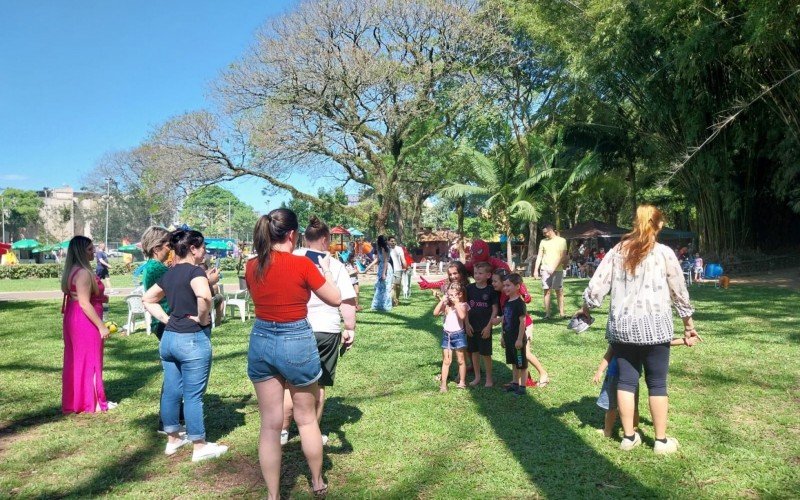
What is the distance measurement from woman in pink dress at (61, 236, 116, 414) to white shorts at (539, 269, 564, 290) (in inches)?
281

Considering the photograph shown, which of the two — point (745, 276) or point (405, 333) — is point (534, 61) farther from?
point (405, 333)

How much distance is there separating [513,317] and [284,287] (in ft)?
9.64

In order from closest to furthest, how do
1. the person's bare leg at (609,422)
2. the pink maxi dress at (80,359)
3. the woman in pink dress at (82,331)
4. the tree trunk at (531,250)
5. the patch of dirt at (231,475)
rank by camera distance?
the patch of dirt at (231,475)
the person's bare leg at (609,422)
the woman in pink dress at (82,331)
the pink maxi dress at (80,359)
the tree trunk at (531,250)

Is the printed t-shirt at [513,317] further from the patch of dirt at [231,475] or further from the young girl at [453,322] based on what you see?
the patch of dirt at [231,475]

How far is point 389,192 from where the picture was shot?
Result: 21500 millimetres

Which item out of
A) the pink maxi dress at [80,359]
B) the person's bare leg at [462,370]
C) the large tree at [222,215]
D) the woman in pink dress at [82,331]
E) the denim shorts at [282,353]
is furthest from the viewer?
the large tree at [222,215]

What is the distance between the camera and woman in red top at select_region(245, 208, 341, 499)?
3.08m

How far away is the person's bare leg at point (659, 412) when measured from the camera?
3.84 m

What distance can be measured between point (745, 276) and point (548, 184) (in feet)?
33.1

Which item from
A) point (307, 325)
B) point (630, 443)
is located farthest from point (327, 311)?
point (630, 443)

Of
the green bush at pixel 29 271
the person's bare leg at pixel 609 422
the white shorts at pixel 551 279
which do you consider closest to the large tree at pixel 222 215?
the green bush at pixel 29 271

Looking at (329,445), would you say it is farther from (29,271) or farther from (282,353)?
(29,271)

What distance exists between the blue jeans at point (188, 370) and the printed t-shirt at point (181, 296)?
0.06 m

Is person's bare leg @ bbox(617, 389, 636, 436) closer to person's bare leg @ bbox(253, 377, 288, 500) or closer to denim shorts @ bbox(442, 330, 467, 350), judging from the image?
denim shorts @ bbox(442, 330, 467, 350)
